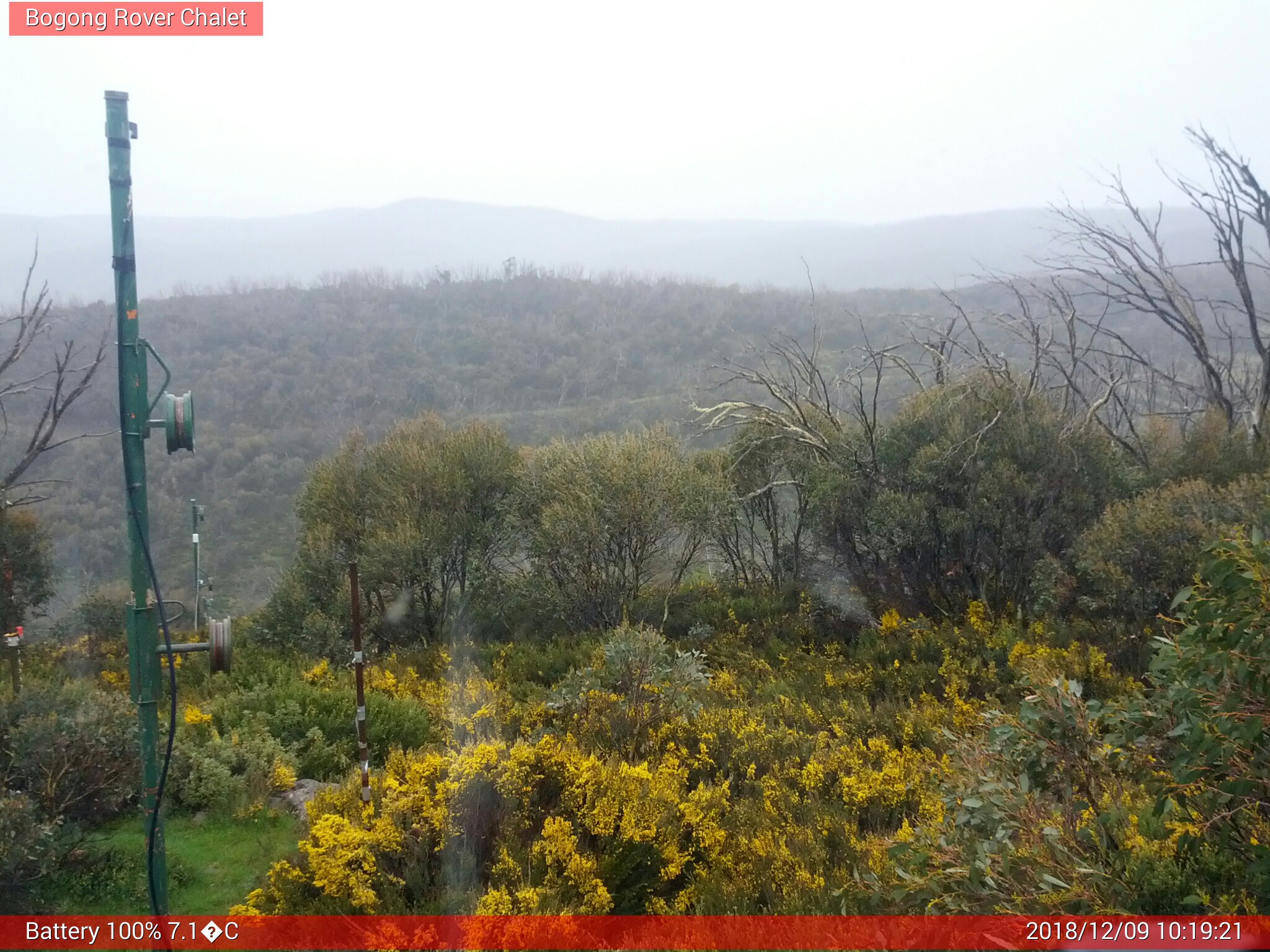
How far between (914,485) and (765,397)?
Answer: 1530cm

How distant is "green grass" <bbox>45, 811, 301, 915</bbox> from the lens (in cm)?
470

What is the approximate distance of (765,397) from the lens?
26.7m

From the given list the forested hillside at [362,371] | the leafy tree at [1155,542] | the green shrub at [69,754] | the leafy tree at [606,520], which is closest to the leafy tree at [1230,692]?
the green shrub at [69,754]

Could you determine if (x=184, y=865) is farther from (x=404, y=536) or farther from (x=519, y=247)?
(x=519, y=247)

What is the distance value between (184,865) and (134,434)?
3417mm

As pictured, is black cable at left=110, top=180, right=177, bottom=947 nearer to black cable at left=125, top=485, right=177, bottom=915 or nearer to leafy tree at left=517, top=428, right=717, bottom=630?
black cable at left=125, top=485, right=177, bottom=915

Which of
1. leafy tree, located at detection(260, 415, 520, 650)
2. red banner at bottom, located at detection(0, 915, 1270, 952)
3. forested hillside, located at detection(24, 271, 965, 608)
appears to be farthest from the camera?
forested hillside, located at detection(24, 271, 965, 608)

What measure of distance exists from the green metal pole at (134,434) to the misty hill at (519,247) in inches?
345

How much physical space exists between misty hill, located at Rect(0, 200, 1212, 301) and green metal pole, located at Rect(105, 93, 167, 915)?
875cm

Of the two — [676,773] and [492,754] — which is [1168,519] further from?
[492,754]

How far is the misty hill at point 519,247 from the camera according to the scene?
14.6 metres

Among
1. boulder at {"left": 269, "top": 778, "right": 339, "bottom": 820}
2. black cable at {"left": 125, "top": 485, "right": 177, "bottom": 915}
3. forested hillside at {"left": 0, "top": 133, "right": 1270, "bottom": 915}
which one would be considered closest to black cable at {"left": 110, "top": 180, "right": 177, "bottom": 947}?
black cable at {"left": 125, "top": 485, "right": 177, "bottom": 915}

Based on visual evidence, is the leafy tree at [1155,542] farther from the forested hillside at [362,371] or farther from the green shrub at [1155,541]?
the forested hillside at [362,371]

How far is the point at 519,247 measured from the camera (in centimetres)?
7406
